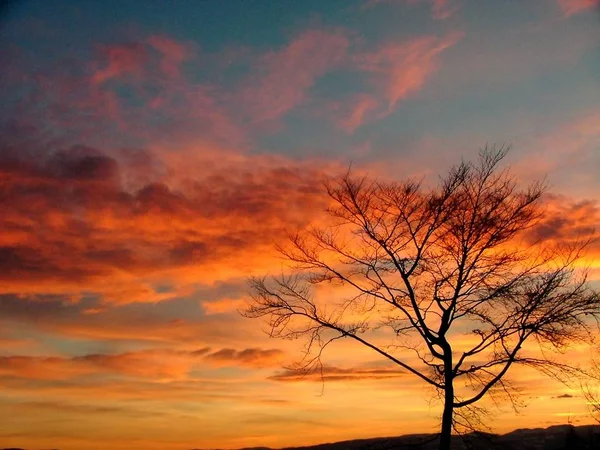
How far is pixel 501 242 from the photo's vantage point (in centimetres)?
2072

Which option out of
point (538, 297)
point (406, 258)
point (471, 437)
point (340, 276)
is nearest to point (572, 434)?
point (471, 437)

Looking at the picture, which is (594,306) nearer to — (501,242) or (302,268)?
(501,242)

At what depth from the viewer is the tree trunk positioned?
1950 cm

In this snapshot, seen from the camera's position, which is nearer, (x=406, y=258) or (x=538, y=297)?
(x=538, y=297)

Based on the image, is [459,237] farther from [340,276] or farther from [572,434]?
[572,434]

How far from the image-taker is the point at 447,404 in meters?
19.8

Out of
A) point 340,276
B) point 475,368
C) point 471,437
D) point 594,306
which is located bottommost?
point 471,437

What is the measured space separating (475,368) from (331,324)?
16.3 ft

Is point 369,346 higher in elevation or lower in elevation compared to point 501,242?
lower

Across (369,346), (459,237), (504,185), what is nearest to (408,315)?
(369,346)

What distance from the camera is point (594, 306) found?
63.2ft

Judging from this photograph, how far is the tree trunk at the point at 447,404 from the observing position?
19.5 metres

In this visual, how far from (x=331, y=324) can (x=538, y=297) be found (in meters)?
6.86

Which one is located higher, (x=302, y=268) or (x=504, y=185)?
(x=504, y=185)
